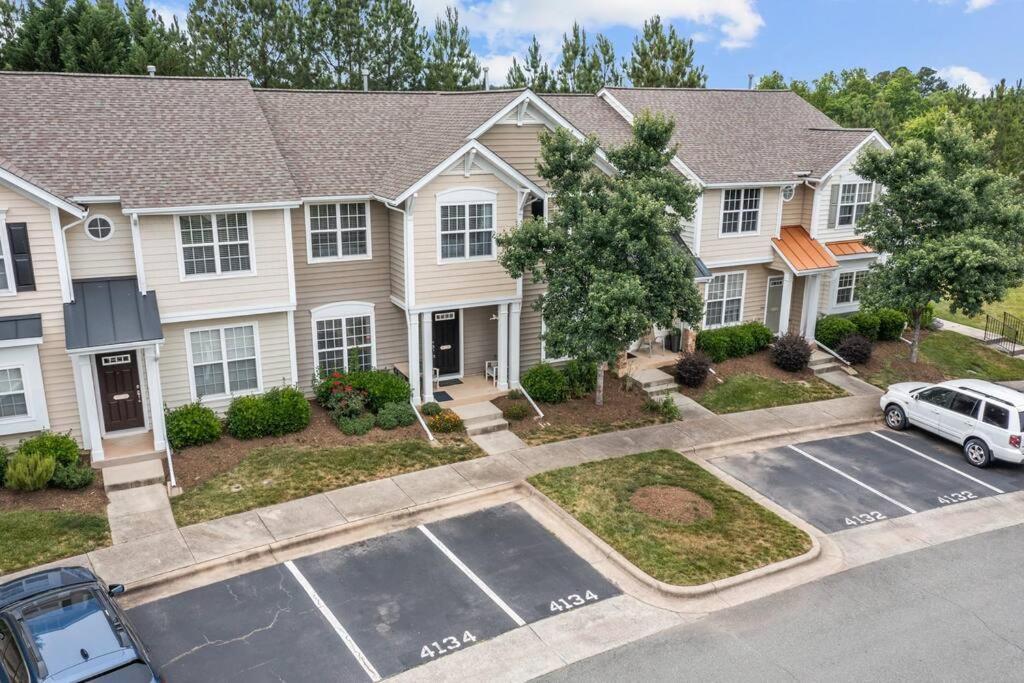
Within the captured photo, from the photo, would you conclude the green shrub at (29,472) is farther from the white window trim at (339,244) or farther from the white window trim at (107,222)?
the white window trim at (339,244)

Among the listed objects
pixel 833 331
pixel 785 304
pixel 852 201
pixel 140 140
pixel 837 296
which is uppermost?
pixel 140 140

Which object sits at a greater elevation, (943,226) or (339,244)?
(943,226)

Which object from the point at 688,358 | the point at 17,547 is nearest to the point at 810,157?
the point at 688,358

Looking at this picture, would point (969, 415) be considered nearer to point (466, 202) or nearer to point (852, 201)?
point (852, 201)

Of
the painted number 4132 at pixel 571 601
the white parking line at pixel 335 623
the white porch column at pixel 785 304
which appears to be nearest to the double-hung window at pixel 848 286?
the white porch column at pixel 785 304

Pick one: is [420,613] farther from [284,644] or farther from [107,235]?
[107,235]

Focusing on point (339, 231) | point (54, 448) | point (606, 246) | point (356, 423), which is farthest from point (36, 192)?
point (606, 246)

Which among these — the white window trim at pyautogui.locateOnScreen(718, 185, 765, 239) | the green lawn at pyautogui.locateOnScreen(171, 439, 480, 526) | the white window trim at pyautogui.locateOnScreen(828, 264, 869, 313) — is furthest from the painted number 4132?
the white window trim at pyautogui.locateOnScreen(828, 264, 869, 313)
